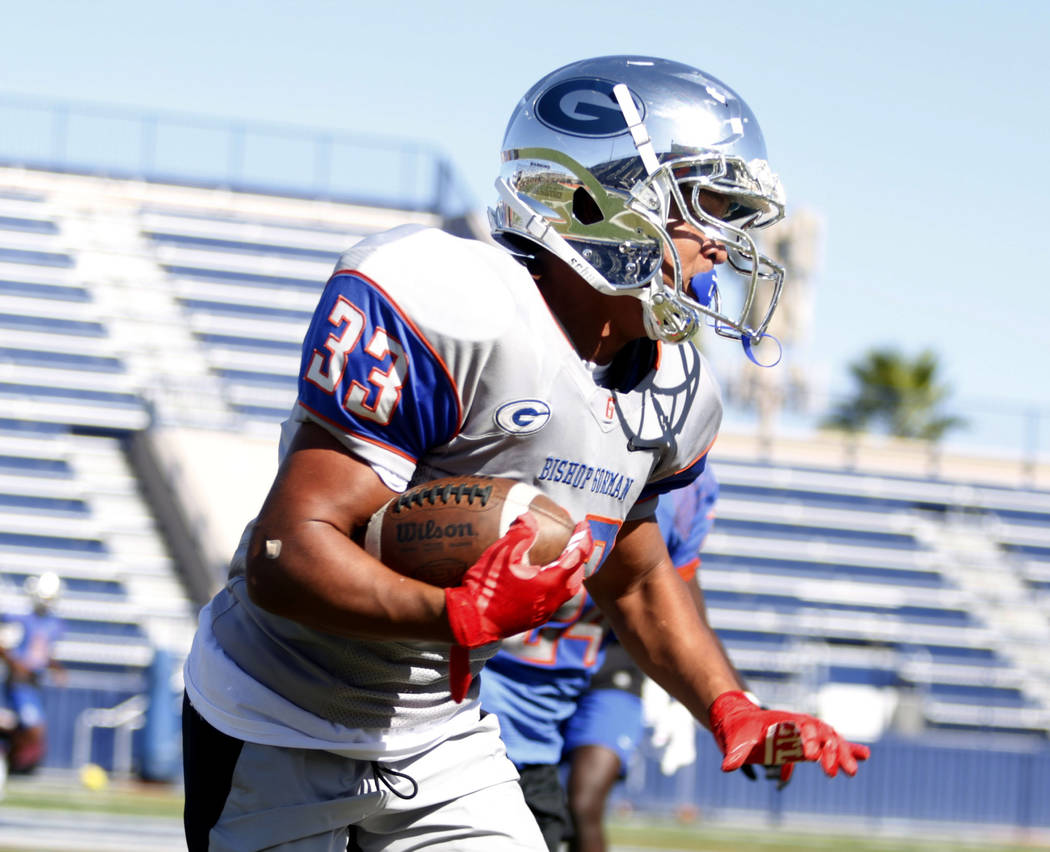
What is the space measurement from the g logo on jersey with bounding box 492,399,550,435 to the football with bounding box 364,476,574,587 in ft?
0.53

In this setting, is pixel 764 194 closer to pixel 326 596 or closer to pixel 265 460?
pixel 326 596

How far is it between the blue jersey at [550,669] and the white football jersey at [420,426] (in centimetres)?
170

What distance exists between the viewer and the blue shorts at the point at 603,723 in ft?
16.6

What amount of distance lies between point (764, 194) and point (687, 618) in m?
0.84

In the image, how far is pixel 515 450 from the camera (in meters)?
2.51

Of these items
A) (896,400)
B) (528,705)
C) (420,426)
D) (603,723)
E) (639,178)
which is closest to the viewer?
(420,426)

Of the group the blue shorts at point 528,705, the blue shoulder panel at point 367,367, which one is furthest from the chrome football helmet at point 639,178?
the blue shorts at point 528,705

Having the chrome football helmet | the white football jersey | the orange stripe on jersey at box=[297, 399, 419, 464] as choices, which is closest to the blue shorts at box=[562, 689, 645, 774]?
the white football jersey

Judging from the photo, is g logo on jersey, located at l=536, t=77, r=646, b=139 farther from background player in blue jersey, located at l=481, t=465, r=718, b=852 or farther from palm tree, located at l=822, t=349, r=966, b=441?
palm tree, located at l=822, t=349, r=966, b=441

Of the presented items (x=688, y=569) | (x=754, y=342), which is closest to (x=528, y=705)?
(x=688, y=569)

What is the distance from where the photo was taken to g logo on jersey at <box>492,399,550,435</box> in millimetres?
2459

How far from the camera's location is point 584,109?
2.76 meters

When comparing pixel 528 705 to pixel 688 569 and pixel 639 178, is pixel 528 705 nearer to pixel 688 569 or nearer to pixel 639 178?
pixel 688 569

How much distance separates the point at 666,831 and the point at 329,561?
381 inches
